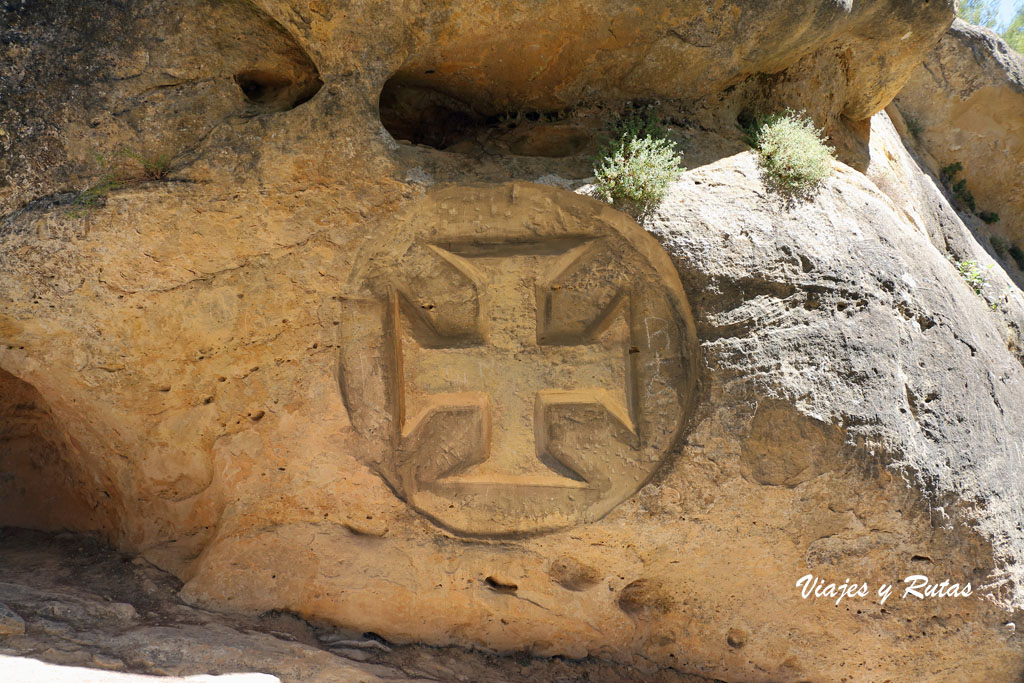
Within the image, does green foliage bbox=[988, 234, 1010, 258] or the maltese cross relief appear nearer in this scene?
the maltese cross relief

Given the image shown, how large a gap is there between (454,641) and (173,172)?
2895 millimetres

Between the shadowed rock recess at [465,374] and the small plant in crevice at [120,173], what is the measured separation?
0.05ft

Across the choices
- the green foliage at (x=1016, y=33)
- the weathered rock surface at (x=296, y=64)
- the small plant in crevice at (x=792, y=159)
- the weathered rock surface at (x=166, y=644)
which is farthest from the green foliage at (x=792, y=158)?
the green foliage at (x=1016, y=33)

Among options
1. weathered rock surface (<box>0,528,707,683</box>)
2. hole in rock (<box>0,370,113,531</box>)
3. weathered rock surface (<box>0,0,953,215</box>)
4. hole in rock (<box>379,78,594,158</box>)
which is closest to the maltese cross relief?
hole in rock (<box>379,78,594,158</box>)

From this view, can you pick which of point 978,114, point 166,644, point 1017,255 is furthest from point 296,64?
point 1017,255

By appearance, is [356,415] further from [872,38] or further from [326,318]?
[872,38]

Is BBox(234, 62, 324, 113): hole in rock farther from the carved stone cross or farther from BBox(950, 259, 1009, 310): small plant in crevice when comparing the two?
BBox(950, 259, 1009, 310): small plant in crevice

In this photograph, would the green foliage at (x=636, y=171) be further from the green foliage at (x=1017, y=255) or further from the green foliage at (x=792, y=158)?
the green foliage at (x=1017, y=255)

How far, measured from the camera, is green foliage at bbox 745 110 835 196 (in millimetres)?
4445

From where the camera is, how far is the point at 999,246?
698 cm

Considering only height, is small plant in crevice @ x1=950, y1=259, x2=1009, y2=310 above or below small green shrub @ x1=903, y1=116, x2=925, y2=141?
below

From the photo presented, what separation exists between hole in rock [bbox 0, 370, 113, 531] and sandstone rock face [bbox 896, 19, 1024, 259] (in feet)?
23.2

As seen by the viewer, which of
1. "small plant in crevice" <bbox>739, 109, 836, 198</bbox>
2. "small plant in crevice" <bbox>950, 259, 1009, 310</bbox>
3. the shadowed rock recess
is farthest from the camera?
"small plant in crevice" <bbox>950, 259, 1009, 310</bbox>

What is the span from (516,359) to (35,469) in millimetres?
3435
